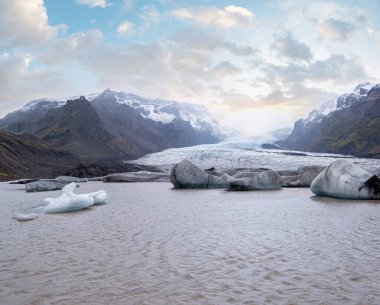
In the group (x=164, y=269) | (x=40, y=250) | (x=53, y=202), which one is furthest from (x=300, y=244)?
(x=53, y=202)

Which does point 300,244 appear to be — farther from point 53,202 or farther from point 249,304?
point 53,202

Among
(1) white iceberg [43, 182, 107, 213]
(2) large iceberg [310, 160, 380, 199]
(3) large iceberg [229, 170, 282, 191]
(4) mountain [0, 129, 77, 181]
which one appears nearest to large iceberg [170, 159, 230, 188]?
(3) large iceberg [229, 170, 282, 191]

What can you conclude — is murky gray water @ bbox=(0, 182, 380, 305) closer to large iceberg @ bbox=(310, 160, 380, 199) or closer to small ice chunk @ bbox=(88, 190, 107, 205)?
small ice chunk @ bbox=(88, 190, 107, 205)

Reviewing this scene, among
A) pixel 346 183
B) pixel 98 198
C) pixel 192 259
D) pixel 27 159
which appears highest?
pixel 27 159

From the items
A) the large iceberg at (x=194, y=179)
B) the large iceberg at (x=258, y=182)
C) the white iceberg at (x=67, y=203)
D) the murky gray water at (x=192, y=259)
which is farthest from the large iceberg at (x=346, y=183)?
the white iceberg at (x=67, y=203)

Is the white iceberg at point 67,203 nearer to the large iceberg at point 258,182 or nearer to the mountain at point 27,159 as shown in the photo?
the large iceberg at point 258,182

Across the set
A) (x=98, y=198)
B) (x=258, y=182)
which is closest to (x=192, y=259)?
(x=98, y=198)

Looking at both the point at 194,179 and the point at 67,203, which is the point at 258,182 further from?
the point at 67,203
